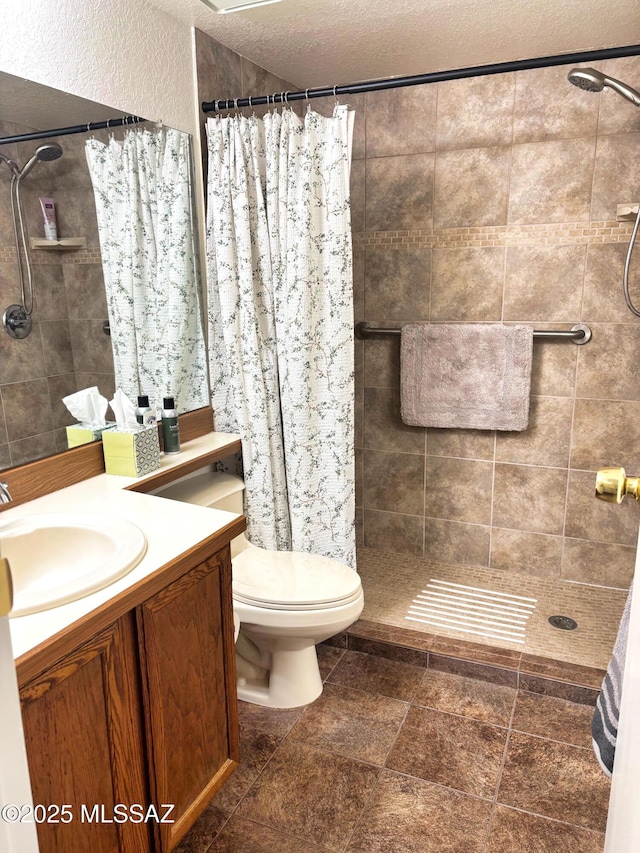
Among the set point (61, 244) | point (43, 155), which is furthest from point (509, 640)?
point (43, 155)

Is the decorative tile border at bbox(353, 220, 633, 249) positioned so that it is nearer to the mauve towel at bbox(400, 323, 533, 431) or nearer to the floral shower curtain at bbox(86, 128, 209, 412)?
the mauve towel at bbox(400, 323, 533, 431)

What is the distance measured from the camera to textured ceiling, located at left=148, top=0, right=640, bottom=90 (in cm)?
211

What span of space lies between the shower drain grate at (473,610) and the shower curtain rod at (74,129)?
208 cm

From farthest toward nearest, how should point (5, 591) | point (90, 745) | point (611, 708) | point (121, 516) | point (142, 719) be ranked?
point (121, 516) < point (142, 719) < point (90, 745) < point (611, 708) < point (5, 591)

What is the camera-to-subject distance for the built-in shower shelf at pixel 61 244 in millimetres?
1768

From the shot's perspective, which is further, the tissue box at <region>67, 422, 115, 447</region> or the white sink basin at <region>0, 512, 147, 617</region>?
the tissue box at <region>67, 422, 115, 447</region>

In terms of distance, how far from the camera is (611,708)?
974 mm

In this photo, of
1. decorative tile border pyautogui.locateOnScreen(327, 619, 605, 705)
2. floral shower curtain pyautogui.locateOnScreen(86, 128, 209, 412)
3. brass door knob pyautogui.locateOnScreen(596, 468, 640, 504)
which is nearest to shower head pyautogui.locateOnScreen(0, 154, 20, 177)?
floral shower curtain pyautogui.locateOnScreen(86, 128, 209, 412)

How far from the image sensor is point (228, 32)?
230cm

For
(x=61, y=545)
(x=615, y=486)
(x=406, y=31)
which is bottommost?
(x=61, y=545)

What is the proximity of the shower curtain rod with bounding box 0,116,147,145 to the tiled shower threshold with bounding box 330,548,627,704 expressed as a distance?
196 centimetres

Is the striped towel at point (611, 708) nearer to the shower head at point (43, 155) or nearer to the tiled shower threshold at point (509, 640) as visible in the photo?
A: the tiled shower threshold at point (509, 640)

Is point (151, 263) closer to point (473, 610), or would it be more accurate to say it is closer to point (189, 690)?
point (189, 690)

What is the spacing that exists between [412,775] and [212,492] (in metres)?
1.12
